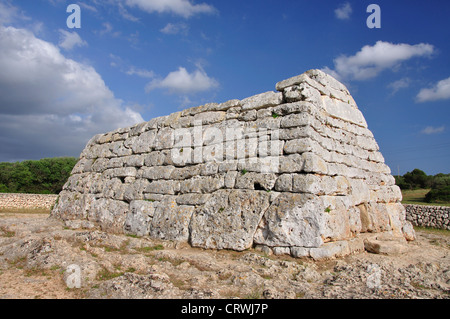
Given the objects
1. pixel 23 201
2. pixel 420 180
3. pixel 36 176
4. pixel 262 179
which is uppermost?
pixel 36 176

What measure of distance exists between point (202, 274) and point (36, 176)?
40.6m

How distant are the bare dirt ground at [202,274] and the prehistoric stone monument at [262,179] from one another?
49 centimetres

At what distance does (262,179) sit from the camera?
19.7 ft

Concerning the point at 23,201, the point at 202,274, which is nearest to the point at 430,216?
the point at 202,274

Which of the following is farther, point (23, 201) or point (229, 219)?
point (23, 201)

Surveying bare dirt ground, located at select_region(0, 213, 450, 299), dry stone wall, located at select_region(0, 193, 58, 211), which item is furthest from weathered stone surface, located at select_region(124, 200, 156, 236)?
dry stone wall, located at select_region(0, 193, 58, 211)

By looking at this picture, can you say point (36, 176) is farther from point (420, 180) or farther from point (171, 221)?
point (420, 180)

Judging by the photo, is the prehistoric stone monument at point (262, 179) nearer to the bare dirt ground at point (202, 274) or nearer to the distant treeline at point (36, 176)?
the bare dirt ground at point (202, 274)

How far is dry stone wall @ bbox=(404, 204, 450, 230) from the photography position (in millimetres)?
13367

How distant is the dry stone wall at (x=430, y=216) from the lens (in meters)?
13.4
